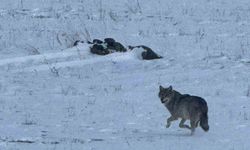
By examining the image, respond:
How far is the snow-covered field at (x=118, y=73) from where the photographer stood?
30.0 feet

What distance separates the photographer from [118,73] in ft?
46.1

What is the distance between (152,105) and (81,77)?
2.60 metres

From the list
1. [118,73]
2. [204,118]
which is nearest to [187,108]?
[204,118]

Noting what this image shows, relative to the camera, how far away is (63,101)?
11562 mm

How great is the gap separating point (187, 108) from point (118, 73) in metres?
4.96

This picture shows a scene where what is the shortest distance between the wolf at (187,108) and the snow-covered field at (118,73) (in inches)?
6.9

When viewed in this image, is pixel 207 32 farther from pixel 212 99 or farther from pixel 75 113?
pixel 75 113

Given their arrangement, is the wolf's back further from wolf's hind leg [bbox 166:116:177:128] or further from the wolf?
wolf's hind leg [bbox 166:116:177:128]

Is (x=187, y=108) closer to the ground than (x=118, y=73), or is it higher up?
higher up

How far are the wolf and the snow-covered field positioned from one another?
18cm

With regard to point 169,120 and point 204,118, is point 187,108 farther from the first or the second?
point 169,120

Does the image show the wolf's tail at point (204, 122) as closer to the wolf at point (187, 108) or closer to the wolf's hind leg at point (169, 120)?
the wolf at point (187, 108)

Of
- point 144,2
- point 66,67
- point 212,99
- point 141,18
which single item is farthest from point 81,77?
point 144,2

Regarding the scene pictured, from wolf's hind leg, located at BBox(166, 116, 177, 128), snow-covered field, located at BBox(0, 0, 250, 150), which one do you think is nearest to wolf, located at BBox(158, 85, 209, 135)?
wolf's hind leg, located at BBox(166, 116, 177, 128)
